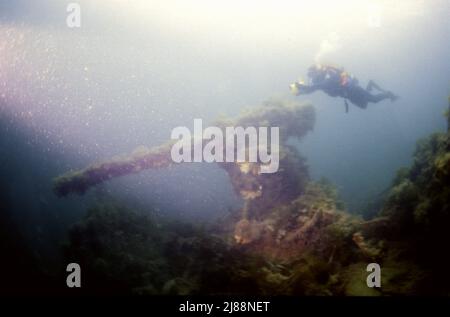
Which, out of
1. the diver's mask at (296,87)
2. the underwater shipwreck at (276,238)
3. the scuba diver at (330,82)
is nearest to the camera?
the underwater shipwreck at (276,238)

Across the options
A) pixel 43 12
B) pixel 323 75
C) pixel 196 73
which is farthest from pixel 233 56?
pixel 323 75

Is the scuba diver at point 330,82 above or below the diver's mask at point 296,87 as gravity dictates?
above

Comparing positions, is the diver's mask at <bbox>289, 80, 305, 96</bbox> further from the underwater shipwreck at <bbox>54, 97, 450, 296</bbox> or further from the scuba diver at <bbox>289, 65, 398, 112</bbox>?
the underwater shipwreck at <bbox>54, 97, 450, 296</bbox>

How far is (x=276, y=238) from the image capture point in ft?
24.0

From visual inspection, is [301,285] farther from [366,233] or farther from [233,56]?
[233,56]

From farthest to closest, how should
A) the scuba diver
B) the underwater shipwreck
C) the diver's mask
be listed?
the scuba diver < the diver's mask < the underwater shipwreck

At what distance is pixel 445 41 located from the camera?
53.7 metres

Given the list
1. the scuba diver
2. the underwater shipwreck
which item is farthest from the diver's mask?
the underwater shipwreck

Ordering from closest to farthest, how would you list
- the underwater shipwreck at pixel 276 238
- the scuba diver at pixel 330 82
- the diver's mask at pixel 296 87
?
the underwater shipwreck at pixel 276 238 → the diver's mask at pixel 296 87 → the scuba diver at pixel 330 82

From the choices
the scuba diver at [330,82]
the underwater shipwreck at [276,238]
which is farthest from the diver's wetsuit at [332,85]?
the underwater shipwreck at [276,238]

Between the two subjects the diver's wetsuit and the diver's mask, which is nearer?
the diver's mask

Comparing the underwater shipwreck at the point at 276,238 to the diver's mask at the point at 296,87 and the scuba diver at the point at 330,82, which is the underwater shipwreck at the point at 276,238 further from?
the scuba diver at the point at 330,82

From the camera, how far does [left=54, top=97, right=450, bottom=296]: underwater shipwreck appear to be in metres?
5.54

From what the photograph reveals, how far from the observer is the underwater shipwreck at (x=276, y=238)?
18.2ft
